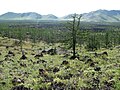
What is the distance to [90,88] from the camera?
3197 centimetres

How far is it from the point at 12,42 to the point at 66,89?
11522 centimetres

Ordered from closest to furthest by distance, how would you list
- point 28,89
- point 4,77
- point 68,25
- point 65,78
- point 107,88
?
point 107,88
point 28,89
point 65,78
point 4,77
point 68,25

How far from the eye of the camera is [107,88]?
31000 millimetres

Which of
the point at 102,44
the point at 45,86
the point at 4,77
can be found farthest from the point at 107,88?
the point at 102,44

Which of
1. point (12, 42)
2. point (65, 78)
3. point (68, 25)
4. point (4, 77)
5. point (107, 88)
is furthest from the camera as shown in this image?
point (12, 42)

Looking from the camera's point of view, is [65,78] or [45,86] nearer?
[45,86]

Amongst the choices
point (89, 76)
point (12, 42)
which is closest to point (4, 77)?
point (89, 76)

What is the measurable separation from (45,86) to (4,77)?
10.3m

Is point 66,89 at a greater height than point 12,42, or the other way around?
point 66,89

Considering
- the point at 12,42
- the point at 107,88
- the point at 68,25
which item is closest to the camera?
the point at 107,88

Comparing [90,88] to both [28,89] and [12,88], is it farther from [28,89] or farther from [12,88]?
[12,88]

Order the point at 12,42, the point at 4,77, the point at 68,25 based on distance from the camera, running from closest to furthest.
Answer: the point at 4,77 → the point at 68,25 → the point at 12,42

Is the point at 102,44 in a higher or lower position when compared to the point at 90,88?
lower

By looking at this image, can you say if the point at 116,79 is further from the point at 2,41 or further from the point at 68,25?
the point at 2,41
